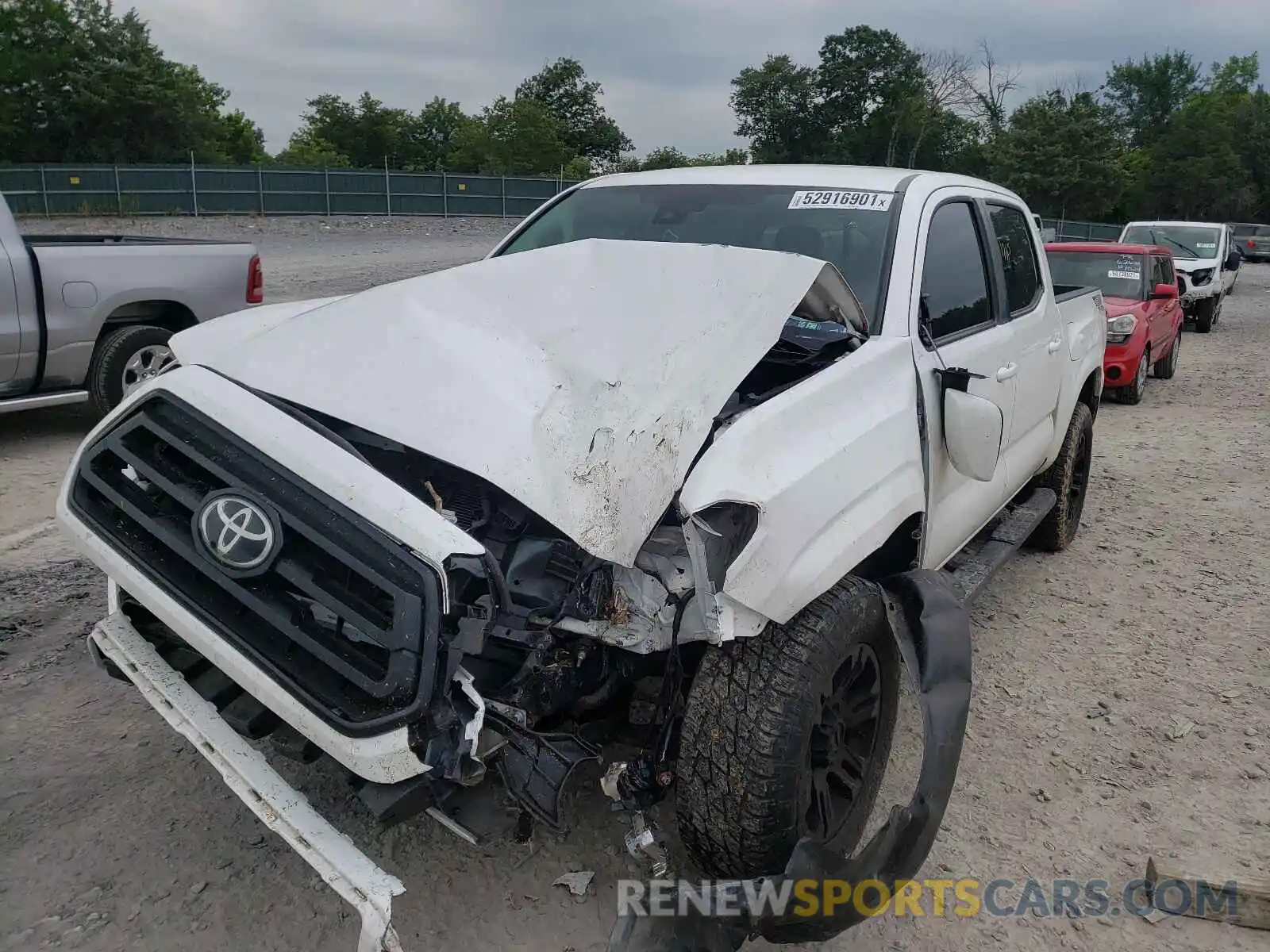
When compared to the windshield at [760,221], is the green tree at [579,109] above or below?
above

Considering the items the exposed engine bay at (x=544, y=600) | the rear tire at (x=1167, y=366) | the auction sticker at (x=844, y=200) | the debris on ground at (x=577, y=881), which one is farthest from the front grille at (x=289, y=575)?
the rear tire at (x=1167, y=366)

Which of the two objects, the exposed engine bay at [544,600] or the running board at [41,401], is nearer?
the exposed engine bay at [544,600]

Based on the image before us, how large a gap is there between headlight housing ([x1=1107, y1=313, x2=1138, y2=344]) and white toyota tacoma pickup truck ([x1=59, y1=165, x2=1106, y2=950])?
7.67m

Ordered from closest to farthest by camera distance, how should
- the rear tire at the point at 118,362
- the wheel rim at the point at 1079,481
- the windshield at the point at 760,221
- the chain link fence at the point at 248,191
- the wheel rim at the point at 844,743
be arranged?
the wheel rim at the point at 844,743 → the windshield at the point at 760,221 → the wheel rim at the point at 1079,481 → the rear tire at the point at 118,362 → the chain link fence at the point at 248,191

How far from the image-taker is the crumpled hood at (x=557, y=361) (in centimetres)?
229

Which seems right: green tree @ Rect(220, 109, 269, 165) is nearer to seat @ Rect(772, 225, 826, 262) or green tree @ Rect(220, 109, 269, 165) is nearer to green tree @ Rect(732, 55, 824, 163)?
green tree @ Rect(732, 55, 824, 163)

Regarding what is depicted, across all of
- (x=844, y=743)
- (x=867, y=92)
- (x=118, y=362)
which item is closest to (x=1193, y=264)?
(x=118, y=362)

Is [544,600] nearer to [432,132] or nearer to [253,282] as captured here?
[253,282]

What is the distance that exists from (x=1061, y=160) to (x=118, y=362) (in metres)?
45.9

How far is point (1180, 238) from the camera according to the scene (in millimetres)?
16750

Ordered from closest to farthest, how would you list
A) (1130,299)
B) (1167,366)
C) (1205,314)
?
(1130,299) < (1167,366) < (1205,314)

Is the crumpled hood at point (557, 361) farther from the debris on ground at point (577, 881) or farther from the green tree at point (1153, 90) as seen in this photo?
the green tree at point (1153, 90)

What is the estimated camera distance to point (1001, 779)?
130 inches

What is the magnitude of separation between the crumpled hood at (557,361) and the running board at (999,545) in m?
1.36
